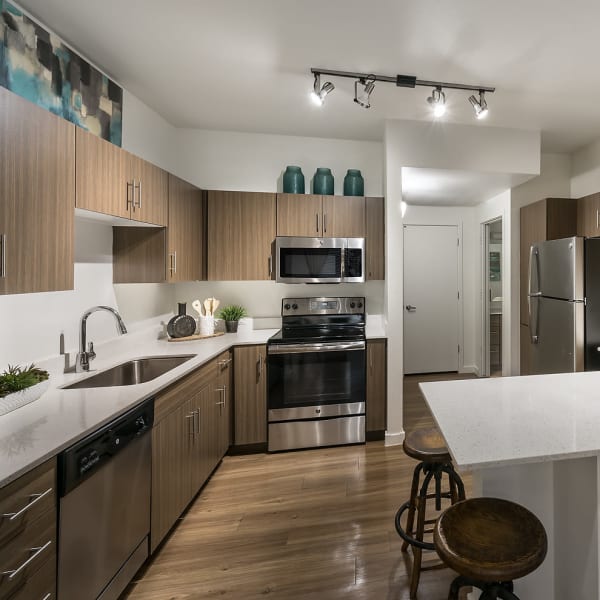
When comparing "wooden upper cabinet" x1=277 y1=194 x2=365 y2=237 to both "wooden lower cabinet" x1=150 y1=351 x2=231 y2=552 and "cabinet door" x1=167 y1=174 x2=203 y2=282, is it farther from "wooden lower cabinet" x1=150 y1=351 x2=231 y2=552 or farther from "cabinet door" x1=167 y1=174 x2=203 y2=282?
"wooden lower cabinet" x1=150 y1=351 x2=231 y2=552

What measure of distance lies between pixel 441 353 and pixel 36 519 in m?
4.57

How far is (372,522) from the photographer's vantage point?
1.93 metres

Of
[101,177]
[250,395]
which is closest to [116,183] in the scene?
[101,177]

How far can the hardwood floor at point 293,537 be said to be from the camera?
153 centimetres

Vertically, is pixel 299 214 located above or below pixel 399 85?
below

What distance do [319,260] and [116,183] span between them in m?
1.58

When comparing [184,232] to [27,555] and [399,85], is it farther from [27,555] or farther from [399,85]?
[27,555]

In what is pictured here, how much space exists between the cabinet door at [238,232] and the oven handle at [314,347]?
66 centimetres

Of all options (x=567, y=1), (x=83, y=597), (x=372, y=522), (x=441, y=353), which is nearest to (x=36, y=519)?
(x=83, y=597)

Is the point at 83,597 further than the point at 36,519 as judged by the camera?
Yes

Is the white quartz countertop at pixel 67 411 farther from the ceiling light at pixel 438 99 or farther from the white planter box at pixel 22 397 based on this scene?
the ceiling light at pixel 438 99

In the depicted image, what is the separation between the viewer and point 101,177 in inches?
66.1

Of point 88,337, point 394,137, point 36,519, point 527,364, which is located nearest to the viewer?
point 36,519

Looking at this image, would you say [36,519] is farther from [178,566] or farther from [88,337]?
[88,337]
